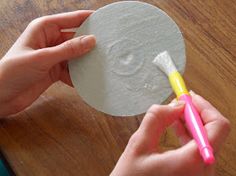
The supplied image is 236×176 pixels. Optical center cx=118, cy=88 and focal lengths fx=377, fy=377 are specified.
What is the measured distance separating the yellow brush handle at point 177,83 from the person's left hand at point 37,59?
14cm

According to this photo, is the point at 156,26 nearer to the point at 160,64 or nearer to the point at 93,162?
the point at 160,64

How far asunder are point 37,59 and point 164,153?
0.26 metres

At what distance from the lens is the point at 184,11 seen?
2.27ft

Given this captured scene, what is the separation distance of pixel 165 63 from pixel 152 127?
0.40 feet

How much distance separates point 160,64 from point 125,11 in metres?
0.11

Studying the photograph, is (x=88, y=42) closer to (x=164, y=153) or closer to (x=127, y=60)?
(x=127, y=60)

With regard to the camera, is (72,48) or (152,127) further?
(72,48)

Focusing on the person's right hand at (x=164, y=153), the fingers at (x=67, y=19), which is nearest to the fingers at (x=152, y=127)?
the person's right hand at (x=164, y=153)

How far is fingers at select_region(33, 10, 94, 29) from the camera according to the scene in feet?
2.09

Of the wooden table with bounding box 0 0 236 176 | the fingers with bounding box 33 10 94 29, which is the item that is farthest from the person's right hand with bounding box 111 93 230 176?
the fingers with bounding box 33 10 94 29

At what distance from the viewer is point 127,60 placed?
0.58 m

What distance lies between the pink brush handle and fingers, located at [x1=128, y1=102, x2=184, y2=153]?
0.05 ft

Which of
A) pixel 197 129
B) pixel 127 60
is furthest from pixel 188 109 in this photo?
pixel 127 60

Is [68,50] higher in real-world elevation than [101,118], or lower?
higher
